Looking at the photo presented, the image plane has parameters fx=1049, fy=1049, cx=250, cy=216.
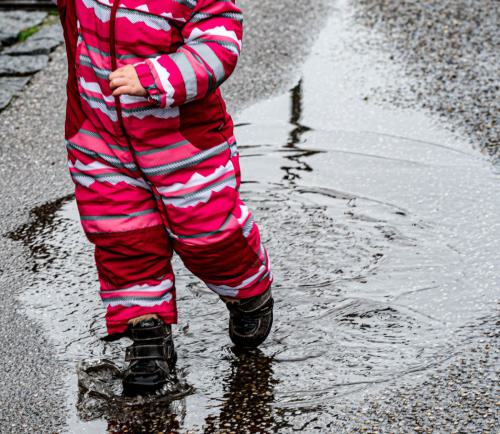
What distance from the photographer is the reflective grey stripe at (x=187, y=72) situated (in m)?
2.71

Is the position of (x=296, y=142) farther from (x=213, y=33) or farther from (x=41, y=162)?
(x=213, y=33)

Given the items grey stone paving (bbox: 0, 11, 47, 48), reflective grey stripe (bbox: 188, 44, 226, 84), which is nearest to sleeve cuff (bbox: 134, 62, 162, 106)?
reflective grey stripe (bbox: 188, 44, 226, 84)

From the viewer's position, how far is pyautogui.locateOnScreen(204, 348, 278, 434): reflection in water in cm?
288

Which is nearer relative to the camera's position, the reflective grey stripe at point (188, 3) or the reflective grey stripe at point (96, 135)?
the reflective grey stripe at point (188, 3)

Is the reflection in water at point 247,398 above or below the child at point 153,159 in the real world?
below

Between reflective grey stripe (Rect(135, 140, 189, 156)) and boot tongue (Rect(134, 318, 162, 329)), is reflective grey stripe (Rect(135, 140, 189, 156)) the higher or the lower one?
the higher one

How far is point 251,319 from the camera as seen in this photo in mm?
3184

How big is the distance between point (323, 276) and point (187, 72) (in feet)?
3.92

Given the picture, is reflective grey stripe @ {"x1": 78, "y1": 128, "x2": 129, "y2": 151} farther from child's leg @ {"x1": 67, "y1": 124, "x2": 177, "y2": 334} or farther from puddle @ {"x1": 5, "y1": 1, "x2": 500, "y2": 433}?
puddle @ {"x1": 5, "y1": 1, "x2": 500, "y2": 433}

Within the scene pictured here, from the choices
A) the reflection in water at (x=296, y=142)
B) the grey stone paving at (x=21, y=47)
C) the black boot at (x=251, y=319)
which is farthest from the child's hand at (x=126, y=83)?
the grey stone paving at (x=21, y=47)

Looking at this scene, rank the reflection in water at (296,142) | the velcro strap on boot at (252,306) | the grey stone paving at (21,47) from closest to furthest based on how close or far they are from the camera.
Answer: the velcro strap on boot at (252,306) < the reflection in water at (296,142) < the grey stone paving at (21,47)

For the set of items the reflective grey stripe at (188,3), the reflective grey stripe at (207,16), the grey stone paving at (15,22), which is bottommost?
the grey stone paving at (15,22)

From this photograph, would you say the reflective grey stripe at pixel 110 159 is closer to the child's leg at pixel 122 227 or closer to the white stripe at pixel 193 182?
the child's leg at pixel 122 227

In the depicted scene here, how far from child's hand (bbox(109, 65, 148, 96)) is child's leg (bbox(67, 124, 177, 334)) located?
0.22 meters
